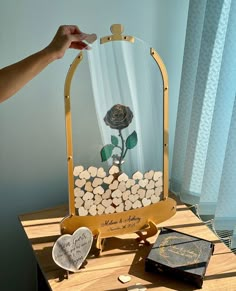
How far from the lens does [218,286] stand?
1.07 metres

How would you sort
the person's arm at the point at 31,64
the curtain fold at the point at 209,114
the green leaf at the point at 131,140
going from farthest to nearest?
the curtain fold at the point at 209,114
the green leaf at the point at 131,140
the person's arm at the point at 31,64

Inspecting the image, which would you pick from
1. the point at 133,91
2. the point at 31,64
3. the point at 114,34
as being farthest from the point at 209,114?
the point at 31,64

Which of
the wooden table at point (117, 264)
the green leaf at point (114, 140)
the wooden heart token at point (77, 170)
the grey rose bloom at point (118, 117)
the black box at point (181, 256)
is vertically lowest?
the wooden table at point (117, 264)

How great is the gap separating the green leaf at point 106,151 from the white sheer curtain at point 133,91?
16 millimetres

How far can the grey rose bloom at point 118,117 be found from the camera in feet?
3.60

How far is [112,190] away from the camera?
1.14 metres

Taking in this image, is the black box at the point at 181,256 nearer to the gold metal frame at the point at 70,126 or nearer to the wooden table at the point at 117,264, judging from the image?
the wooden table at the point at 117,264

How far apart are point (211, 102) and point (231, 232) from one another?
428mm

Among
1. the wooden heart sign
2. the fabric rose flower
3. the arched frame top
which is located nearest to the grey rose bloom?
the fabric rose flower

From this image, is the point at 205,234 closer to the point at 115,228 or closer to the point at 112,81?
the point at 115,228

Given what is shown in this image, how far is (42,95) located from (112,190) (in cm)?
42

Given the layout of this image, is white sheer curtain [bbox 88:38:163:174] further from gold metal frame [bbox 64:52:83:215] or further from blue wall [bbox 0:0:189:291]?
blue wall [bbox 0:0:189:291]

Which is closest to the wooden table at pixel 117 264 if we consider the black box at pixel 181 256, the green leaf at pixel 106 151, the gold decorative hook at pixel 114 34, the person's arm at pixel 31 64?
the black box at pixel 181 256

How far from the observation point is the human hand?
1047 millimetres
